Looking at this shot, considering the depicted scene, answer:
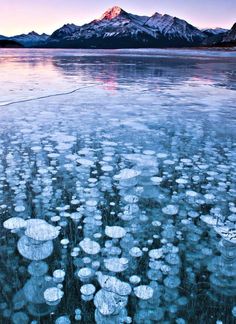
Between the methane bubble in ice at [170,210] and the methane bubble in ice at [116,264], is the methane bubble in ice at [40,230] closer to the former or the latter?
the methane bubble in ice at [116,264]

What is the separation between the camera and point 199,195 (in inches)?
168

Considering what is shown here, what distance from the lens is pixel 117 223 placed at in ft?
11.7

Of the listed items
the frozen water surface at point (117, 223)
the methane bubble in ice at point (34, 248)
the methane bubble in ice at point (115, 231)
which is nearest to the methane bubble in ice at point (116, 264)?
the frozen water surface at point (117, 223)

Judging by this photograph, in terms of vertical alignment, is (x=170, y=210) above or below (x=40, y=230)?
below

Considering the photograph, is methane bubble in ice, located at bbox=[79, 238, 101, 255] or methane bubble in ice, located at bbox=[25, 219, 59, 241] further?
Result: methane bubble in ice, located at bbox=[25, 219, 59, 241]

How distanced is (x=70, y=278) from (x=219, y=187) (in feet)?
8.39

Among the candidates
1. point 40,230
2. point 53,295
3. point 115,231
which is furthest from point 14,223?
point 53,295

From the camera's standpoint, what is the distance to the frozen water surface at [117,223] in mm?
2490

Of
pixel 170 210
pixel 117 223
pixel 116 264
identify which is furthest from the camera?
pixel 170 210

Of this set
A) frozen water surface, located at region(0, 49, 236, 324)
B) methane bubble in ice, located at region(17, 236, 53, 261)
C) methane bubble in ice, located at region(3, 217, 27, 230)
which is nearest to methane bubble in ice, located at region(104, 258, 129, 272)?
frozen water surface, located at region(0, 49, 236, 324)

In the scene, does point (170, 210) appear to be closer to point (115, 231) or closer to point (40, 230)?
point (115, 231)

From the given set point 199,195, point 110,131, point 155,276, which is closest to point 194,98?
point 110,131

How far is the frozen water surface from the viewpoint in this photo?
249 cm

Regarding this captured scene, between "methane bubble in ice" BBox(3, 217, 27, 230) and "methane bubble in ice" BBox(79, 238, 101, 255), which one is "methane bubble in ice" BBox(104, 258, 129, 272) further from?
"methane bubble in ice" BBox(3, 217, 27, 230)
